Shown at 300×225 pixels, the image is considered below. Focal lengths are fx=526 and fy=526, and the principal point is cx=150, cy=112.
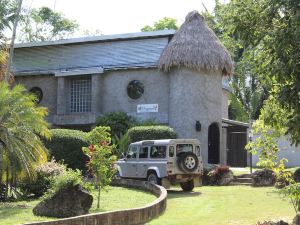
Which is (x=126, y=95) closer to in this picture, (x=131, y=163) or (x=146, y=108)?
(x=146, y=108)

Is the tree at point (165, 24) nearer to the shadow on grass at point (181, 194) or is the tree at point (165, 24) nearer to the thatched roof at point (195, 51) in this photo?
the thatched roof at point (195, 51)

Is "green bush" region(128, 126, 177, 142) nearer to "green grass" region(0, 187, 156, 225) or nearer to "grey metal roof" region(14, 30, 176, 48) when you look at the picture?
"grey metal roof" region(14, 30, 176, 48)

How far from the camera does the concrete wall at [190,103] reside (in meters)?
26.9

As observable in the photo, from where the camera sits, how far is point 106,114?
28219mm

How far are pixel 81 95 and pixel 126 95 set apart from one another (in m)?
3.07

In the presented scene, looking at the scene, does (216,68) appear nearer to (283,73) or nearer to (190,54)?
(190,54)

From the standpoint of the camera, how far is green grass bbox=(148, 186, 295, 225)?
12141 mm

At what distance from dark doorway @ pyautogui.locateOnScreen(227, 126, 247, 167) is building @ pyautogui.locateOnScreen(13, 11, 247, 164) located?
4.90 ft

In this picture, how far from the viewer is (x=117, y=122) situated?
27.7m

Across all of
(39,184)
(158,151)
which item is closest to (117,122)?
(158,151)

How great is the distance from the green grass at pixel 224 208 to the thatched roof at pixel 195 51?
8417mm

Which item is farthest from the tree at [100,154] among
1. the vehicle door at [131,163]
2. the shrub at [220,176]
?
the shrub at [220,176]

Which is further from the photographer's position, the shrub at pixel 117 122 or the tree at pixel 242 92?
the tree at pixel 242 92

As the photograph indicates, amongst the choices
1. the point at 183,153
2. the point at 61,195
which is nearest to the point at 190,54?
the point at 183,153
